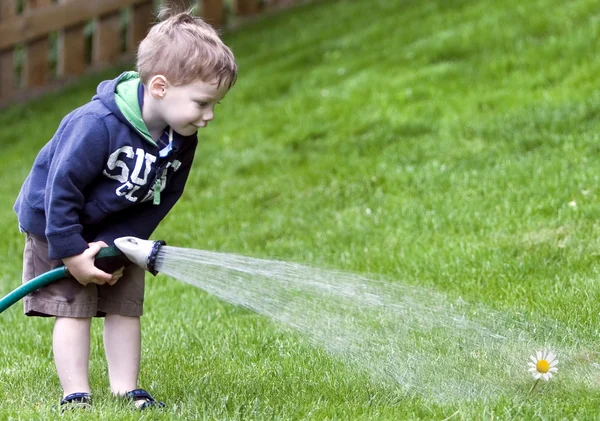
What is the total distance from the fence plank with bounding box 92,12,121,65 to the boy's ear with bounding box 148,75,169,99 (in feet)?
24.6

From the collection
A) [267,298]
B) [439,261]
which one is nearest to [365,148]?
[439,261]

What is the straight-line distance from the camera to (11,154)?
8.51 metres

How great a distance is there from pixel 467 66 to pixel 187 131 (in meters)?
4.67

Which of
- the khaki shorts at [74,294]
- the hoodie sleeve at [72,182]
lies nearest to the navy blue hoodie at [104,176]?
the hoodie sleeve at [72,182]

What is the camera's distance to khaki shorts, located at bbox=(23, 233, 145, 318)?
10.3 ft

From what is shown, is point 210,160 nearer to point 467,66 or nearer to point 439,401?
point 467,66

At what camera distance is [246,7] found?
36.4ft

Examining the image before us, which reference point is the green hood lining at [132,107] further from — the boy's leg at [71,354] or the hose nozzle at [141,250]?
the boy's leg at [71,354]

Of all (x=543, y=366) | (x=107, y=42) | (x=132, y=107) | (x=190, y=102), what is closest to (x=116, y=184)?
(x=132, y=107)

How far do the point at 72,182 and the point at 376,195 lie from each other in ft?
10.3

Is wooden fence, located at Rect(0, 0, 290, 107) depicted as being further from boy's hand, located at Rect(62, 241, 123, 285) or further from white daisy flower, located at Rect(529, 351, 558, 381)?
white daisy flower, located at Rect(529, 351, 558, 381)

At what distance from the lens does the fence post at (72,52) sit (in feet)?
33.1

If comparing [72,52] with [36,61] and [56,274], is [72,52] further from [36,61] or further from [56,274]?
[56,274]

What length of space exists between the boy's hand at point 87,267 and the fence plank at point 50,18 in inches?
289
